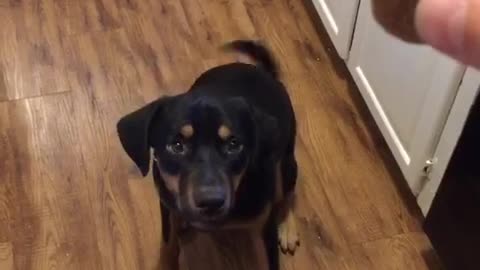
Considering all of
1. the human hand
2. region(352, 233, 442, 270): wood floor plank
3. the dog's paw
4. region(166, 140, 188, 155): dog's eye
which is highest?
the human hand

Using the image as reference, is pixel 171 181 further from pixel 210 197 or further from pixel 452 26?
pixel 452 26

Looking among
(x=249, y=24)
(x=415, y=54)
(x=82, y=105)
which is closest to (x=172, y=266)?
(x=82, y=105)

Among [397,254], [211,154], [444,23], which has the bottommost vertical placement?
[397,254]

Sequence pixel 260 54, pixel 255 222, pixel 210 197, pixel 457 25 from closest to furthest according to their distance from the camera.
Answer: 1. pixel 457 25
2. pixel 210 197
3. pixel 255 222
4. pixel 260 54

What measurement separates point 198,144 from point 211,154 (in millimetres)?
31

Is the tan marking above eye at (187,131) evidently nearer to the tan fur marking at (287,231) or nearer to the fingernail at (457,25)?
the tan fur marking at (287,231)

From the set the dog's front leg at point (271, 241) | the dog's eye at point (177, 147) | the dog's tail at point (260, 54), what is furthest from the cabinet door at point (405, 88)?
the dog's eye at point (177, 147)

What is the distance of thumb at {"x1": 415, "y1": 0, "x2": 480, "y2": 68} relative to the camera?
1.65 ft

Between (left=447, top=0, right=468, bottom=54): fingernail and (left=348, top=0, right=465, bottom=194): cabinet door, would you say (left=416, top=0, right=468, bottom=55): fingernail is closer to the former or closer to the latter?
(left=447, top=0, right=468, bottom=54): fingernail

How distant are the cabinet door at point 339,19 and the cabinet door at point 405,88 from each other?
3cm

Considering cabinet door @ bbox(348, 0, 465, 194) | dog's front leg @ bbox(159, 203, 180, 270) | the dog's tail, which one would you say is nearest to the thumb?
cabinet door @ bbox(348, 0, 465, 194)

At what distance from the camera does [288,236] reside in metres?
1.66

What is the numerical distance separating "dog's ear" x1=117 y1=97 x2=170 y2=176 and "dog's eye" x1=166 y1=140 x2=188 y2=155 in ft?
0.16

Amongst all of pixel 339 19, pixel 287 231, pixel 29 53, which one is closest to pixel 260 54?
pixel 339 19
